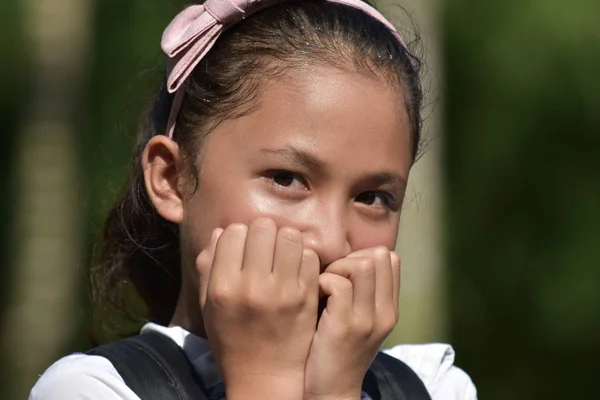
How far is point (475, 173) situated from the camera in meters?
10.9

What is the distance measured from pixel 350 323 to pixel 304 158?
1.25ft

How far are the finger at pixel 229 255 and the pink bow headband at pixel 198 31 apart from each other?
0.57 metres

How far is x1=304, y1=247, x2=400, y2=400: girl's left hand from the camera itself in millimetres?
2326

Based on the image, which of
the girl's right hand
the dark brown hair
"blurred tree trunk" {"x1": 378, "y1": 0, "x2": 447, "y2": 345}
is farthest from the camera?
"blurred tree trunk" {"x1": 378, "y1": 0, "x2": 447, "y2": 345}

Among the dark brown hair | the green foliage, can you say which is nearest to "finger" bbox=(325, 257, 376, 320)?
the dark brown hair

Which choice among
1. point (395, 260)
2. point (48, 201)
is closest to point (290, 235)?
point (395, 260)

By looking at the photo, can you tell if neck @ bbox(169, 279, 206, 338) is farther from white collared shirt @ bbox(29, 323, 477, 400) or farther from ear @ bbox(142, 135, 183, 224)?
ear @ bbox(142, 135, 183, 224)

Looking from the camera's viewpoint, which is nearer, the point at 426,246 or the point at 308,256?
the point at 308,256

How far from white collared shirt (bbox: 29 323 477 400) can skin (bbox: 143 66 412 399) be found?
12 cm

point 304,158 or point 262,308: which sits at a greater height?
point 304,158

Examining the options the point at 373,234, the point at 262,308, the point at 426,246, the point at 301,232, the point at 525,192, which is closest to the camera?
the point at 262,308

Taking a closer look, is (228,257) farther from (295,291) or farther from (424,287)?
(424,287)

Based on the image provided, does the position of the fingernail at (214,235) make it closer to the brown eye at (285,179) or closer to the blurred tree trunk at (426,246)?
the brown eye at (285,179)

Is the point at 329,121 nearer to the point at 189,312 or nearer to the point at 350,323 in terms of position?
the point at 350,323
